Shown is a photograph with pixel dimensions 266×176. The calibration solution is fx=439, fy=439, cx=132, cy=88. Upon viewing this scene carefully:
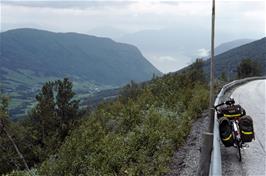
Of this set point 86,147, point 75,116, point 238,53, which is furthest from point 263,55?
point 86,147

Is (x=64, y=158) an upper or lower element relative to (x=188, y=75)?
lower

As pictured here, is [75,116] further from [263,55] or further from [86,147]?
[263,55]

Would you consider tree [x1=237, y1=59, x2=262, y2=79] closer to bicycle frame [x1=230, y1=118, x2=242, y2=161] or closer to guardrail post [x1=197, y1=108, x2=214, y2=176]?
bicycle frame [x1=230, y1=118, x2=242, y2=161]

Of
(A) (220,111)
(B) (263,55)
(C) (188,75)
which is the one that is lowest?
(A) (220,111)

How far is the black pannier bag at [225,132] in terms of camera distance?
28.8 ft

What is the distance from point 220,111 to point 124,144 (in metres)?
Answer: 2.49

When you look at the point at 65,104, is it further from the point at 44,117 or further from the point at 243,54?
the point at 243,54

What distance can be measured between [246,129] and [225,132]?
0.44 m

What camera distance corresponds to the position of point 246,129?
866 cm

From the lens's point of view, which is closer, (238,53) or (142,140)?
(142,140)

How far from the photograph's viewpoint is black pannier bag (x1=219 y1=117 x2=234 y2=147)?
8.79 metres

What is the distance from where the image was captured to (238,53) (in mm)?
162000

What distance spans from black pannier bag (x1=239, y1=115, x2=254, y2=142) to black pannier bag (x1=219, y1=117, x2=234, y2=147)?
241 millimetres

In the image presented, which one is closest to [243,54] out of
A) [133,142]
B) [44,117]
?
[44,117]
